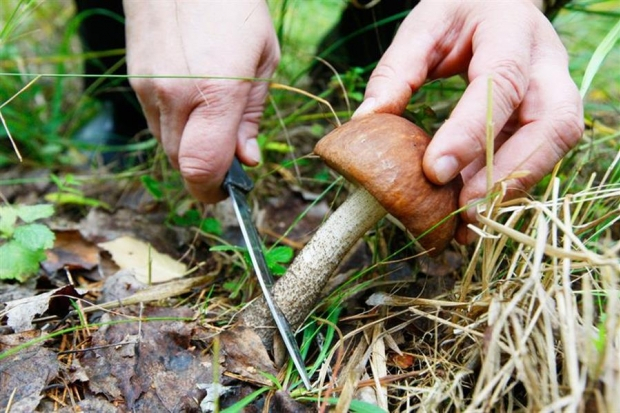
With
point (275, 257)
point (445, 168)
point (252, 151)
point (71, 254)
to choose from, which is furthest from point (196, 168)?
point (445, 168)

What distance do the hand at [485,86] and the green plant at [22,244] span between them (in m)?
1.31

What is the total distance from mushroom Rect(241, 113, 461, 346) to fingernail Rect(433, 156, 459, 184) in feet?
0.15

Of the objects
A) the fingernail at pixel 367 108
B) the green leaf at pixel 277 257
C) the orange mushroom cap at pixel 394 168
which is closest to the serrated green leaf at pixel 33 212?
the green leaf at pixel 277 257

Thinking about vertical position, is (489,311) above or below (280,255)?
above

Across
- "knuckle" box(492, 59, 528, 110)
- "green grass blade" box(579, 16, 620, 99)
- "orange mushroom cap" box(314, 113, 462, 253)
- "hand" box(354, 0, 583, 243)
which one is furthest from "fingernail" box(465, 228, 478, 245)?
"green grass blade" box(579, 16, 620, 99)

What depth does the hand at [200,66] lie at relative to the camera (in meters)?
1.84

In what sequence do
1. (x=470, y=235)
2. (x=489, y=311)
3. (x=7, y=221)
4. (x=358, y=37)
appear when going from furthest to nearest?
(x=358, y=37) → (x=7, y=221) → (x=470, y=235) → (x=489, y=311)

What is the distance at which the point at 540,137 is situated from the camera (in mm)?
1633

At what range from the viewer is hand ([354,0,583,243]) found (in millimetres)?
1535

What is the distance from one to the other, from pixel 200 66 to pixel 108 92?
1965 mm

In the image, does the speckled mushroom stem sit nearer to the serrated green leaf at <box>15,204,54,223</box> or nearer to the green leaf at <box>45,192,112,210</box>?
the serrated green leaf at <box>15,204,54,223</box>

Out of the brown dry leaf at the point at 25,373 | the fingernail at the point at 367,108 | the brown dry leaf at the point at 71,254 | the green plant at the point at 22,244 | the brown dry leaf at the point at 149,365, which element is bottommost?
the brown dry leaf at the point at 71,254

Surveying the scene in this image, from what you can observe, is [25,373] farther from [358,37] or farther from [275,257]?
[358,37]

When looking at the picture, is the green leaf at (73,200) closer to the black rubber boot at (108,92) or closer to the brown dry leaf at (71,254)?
the brown dry leaf at (71,254)
